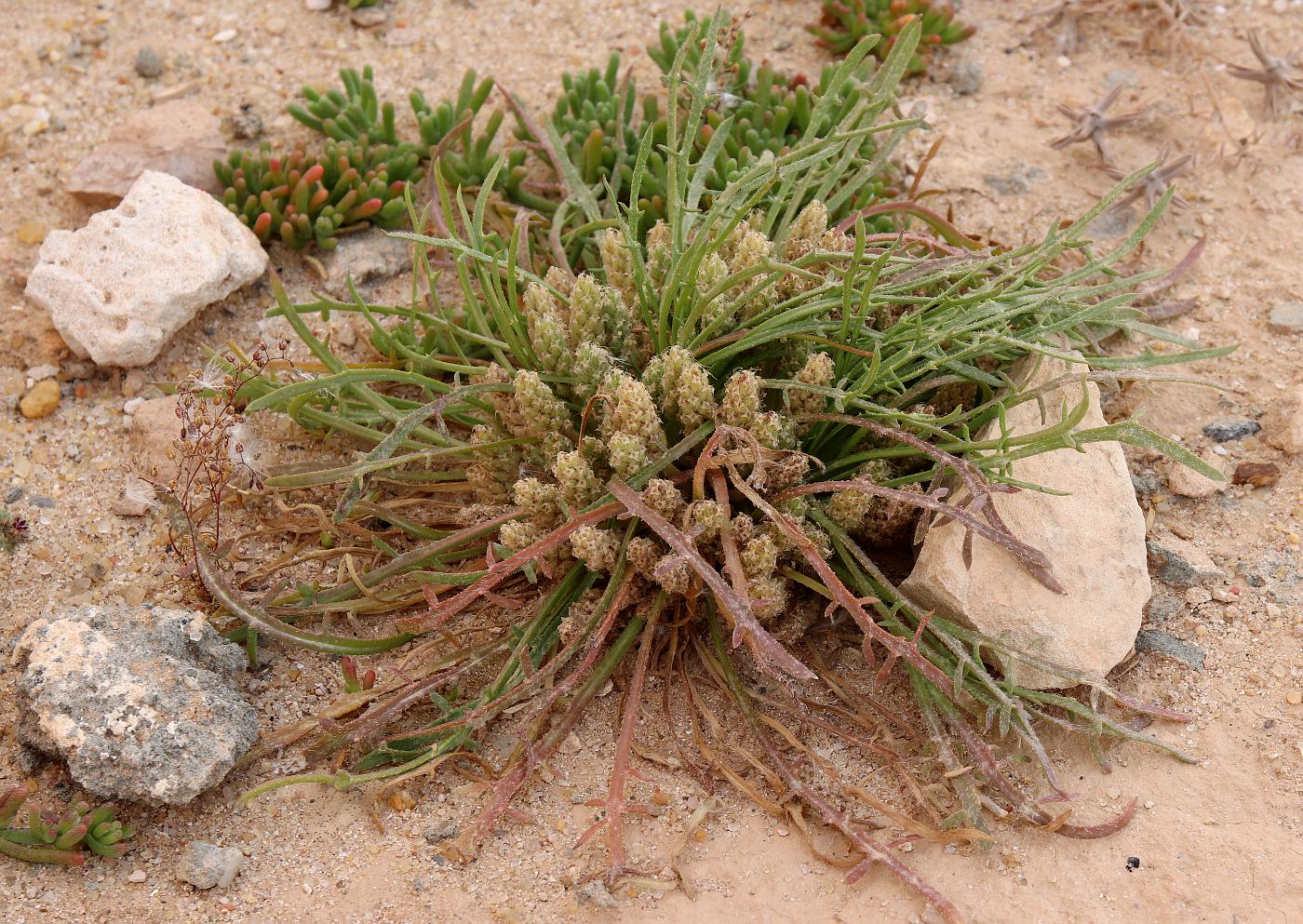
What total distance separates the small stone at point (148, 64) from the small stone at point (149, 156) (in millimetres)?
470

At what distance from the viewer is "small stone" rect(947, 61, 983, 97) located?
521cm

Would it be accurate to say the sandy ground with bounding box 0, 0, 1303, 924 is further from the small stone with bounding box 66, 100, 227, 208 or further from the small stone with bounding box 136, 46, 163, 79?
the small stone with bounding box 66, 100, 227, 208

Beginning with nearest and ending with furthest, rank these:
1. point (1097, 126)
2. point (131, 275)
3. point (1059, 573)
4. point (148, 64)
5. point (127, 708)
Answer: point (127, 708)
point (1059, 573)
point (131, 275)
point (1097, 126)
point (148, 64)

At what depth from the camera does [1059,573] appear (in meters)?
3.18

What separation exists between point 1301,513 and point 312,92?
3.81 metres

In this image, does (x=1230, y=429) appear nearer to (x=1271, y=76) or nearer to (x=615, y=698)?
(x=1271, y=76)

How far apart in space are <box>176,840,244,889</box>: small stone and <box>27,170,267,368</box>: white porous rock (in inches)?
74.4

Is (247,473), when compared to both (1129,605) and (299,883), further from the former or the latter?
(1129,605)

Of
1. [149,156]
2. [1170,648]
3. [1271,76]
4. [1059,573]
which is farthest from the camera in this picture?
[1271,76]

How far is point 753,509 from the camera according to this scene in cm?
329

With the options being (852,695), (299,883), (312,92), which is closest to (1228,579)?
(852,695)

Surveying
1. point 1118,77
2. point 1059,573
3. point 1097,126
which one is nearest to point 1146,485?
point 1059,573

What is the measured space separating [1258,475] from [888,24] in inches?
97.3

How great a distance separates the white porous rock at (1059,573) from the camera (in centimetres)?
309
